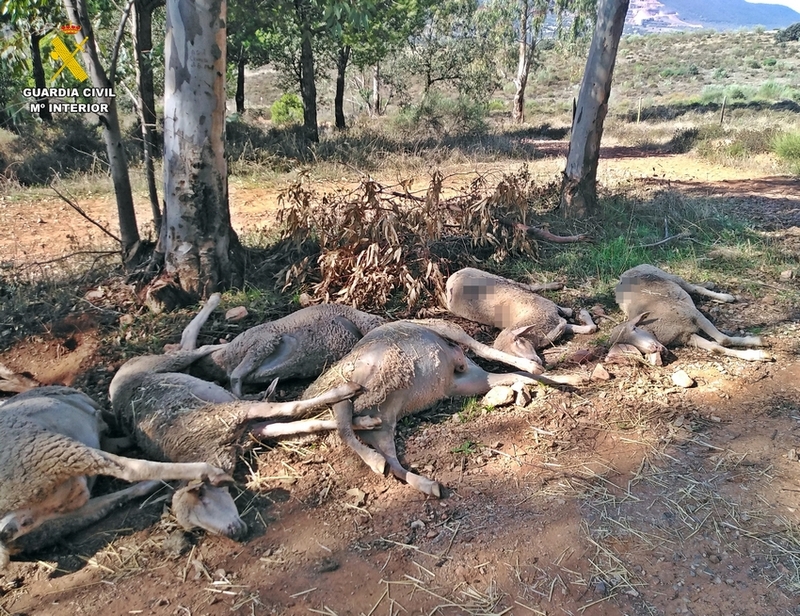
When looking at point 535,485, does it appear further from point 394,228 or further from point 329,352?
point 394,228

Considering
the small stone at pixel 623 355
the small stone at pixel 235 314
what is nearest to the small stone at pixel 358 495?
the small stone at pixel 623 355

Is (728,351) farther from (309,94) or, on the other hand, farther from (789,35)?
(789,35)

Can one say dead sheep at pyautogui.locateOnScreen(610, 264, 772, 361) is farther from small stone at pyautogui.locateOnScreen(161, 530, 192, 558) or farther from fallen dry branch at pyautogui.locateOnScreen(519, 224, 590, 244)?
small stone at pyautogui.locateOnScreen(161, 530, 192, 558)

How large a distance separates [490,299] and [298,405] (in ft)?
6.94

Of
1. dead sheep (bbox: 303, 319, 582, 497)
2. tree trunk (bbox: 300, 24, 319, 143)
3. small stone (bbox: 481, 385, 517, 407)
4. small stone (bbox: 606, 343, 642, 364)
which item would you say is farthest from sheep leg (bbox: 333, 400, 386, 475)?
tree trunk (bbox: 300, 24, 319, 143)

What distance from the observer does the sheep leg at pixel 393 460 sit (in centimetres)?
305

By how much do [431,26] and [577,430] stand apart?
818 inches

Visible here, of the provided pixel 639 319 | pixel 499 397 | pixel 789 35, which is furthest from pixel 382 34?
pixel 789 35

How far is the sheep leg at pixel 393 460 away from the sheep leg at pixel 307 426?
0.07 meters

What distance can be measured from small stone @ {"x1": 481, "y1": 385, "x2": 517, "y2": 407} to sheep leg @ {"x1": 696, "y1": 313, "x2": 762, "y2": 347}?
5.41 ft

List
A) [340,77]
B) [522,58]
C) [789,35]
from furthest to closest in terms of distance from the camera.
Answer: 1. [789,35]
2. [522,58]
3. [340,77]

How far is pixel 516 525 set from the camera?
281 cm

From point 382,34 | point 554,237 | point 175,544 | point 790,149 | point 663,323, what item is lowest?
point 175,544

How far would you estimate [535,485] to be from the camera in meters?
3.09
